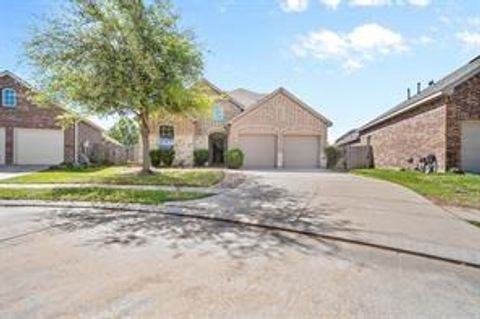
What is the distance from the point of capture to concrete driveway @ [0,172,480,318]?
436 centimetres

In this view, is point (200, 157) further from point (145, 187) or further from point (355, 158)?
point (145, 187)

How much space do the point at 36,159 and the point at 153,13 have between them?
53.8ft

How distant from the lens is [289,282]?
5.19 m

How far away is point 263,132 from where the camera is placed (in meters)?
28.7

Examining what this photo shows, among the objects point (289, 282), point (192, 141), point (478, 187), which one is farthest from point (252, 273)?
point (192, 141)

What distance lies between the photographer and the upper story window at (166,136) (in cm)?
2936

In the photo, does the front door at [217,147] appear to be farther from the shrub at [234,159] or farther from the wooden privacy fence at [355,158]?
the wooden privacy fence at [355,158]

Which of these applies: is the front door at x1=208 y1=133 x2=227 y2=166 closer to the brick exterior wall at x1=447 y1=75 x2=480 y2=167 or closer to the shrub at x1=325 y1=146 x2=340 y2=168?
the shrub at x1=325 y1=146 x2=340 y2=168

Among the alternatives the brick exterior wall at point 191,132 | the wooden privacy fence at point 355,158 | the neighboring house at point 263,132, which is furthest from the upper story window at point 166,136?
the wooden privacy fence at point 355,158

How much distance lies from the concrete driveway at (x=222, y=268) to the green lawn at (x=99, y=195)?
1417 millimetres

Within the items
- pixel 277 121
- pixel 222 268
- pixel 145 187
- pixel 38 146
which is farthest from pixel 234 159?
pixel 222 268

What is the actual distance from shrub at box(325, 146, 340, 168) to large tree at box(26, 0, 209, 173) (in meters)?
14.1

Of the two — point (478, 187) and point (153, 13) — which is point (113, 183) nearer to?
point (153, 13)

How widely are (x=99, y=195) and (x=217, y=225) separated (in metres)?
5.14
